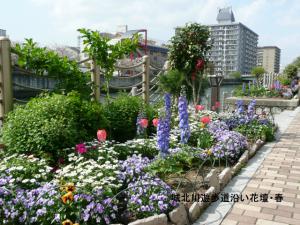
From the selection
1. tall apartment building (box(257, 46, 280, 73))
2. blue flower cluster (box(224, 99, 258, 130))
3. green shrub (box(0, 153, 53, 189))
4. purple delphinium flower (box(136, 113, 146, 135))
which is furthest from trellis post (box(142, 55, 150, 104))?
tall apartment building (box(257, 46, 280, 73))

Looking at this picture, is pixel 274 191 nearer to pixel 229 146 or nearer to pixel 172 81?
pixel 229 146

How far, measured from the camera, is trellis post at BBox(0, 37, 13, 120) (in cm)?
523

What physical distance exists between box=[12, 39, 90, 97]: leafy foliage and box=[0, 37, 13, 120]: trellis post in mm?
222

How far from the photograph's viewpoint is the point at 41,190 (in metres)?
3.11

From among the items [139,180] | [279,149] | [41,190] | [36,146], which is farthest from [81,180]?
[279,149]

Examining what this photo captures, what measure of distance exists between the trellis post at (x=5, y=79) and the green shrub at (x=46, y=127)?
20.5 inches

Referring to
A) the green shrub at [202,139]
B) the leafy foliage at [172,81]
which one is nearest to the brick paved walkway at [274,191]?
the green shrub at [202,139]

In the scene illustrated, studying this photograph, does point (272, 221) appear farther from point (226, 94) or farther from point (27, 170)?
point (226, 94)

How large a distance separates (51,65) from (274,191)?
13.0 feet

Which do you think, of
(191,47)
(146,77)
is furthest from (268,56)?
(146,77)

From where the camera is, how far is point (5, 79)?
529 cm

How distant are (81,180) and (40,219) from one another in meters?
0.57

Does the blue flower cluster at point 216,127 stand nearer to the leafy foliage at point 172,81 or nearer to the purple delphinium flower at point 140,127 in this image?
the purple delphinium flower at point 140,127

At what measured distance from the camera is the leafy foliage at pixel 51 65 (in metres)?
5.52
